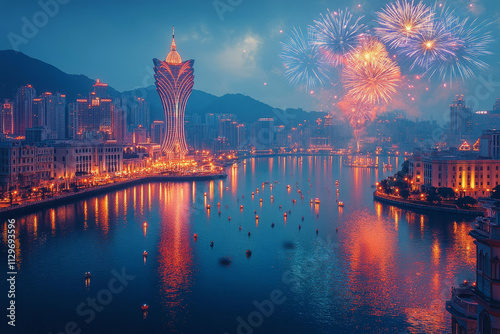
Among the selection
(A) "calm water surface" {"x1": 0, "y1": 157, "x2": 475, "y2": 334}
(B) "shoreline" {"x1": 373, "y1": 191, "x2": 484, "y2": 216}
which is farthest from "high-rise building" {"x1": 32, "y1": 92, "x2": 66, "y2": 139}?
(B) "shoreline" {"x1": 373, "y1": 191, "x2": 484, "y2": 216}

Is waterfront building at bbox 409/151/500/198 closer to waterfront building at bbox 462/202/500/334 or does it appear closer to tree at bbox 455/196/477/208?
tree at bbox 455/196/477/208

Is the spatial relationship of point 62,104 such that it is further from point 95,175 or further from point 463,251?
point 463,251

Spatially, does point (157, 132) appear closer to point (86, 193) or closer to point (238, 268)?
point (86, 193)

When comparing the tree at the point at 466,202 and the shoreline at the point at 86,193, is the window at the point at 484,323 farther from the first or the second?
the shoreline at the point at 86,193

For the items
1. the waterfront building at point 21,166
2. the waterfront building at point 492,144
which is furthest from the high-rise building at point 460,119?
the waterfront building at point 21,166

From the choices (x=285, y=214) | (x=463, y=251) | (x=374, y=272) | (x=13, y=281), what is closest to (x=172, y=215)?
(x=285, y=214)

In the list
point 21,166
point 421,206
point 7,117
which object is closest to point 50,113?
point 7,117
